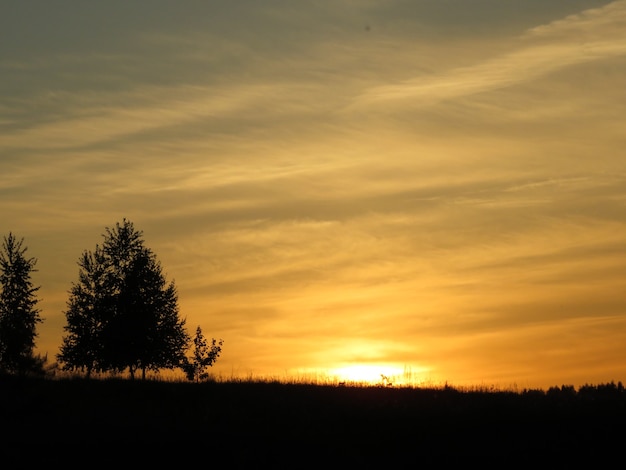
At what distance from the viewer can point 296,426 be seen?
3700 centimetres

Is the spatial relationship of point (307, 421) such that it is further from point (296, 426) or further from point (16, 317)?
point (16, 317)

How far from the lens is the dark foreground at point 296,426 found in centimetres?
3450

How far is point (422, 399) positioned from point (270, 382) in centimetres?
721

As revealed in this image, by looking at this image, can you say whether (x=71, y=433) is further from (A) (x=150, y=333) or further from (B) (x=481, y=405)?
(A) (x=150, y=333)

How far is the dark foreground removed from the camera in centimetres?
3450

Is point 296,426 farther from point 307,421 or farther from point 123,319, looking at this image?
point 123,319

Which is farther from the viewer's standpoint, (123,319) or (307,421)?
(123,319)

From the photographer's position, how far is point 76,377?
43938 mm

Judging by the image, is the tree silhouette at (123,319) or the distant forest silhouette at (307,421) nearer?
the distant forest silhouette at (307,421)

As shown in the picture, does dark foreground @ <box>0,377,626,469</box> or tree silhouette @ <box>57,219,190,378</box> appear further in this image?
tree silhouette @ <box>57,219,190,378</box>

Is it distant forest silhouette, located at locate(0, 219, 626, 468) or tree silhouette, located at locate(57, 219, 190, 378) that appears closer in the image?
distant forest silhouette, located at locate(0, 219, 626, 468)

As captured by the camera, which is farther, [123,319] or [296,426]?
[123,319]

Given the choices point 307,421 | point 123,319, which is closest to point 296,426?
point 307,421

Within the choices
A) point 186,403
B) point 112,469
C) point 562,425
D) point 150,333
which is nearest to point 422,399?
point 562,425
